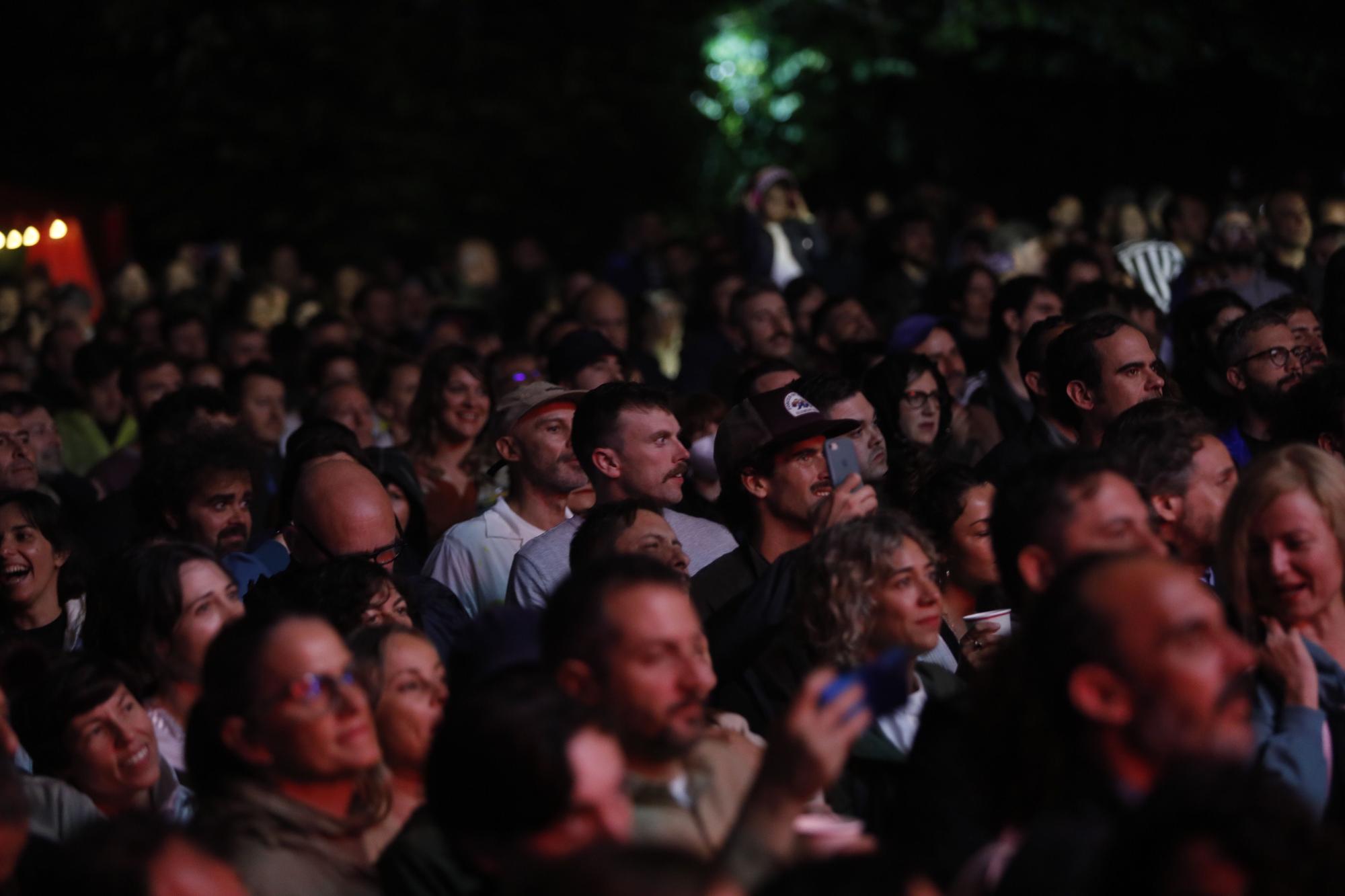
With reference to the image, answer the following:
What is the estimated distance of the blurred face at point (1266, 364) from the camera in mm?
7273

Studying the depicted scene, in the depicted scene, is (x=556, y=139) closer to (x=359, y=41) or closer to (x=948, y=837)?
(x=359, y=41)

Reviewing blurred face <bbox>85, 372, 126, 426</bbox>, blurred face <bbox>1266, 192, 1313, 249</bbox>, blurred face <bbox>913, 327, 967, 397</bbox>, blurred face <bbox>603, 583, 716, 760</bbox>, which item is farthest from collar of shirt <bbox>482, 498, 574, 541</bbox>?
blurred face <bbox>1266, 192, 1313, 249</bbox>

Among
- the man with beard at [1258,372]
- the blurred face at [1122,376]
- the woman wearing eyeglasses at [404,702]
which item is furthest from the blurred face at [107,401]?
the woman wearing eyeglasses at [404,702]

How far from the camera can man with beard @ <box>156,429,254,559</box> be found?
7.30 m

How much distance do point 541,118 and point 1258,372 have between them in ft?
48.2

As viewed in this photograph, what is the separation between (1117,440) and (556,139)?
15.8 m

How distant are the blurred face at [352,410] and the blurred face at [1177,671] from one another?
246 inches

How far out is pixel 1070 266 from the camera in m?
11.0

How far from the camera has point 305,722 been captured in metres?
4.23

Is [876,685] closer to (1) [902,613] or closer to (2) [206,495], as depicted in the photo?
(1) [902,613]

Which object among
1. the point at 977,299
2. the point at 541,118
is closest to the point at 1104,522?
the point at 977,299

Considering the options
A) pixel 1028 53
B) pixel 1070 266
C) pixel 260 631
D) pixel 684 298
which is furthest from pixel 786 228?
pixel 260 631

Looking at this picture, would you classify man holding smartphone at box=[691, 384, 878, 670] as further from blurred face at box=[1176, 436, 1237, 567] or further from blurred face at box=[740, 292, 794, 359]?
blurred face at box=[740, 292, 794, 359]

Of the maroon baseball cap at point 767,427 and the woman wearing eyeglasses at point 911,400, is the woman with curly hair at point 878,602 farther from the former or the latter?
the woman wearing eyeglasses at point 911,400
